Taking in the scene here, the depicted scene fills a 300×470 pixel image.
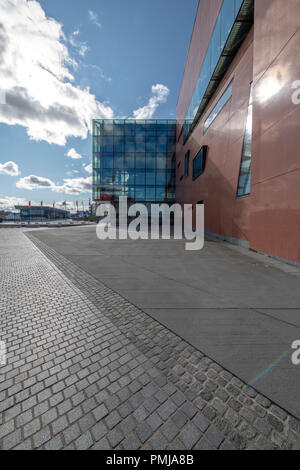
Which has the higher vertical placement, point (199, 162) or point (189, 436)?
point (199, 162)

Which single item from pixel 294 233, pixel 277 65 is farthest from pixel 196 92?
pixel 294 233

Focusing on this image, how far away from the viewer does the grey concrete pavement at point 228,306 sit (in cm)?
257

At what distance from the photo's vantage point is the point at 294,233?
7.81 metres

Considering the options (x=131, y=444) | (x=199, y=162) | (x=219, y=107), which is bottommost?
(x=131, y=444)

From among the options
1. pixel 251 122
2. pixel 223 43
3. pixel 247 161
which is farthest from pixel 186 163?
pixel 251 122

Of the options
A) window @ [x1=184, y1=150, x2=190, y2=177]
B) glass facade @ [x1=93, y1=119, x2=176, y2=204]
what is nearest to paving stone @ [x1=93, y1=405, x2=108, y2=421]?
window @ [x1=184, y1=150, x2=190, y2=177]

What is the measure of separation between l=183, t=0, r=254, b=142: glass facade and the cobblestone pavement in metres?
18.1

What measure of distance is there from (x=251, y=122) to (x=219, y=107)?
598 cm

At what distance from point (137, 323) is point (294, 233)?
8.10m

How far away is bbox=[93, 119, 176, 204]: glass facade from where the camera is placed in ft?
103

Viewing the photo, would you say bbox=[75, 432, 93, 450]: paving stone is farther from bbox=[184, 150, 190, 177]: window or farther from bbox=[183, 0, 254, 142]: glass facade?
bbox=[184, 150, 190, 177]: window

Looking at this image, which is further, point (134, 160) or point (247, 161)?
point (134, 160)

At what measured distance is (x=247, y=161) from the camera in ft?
37.9

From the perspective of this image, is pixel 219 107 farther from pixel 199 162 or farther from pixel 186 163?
pixel 186 163
